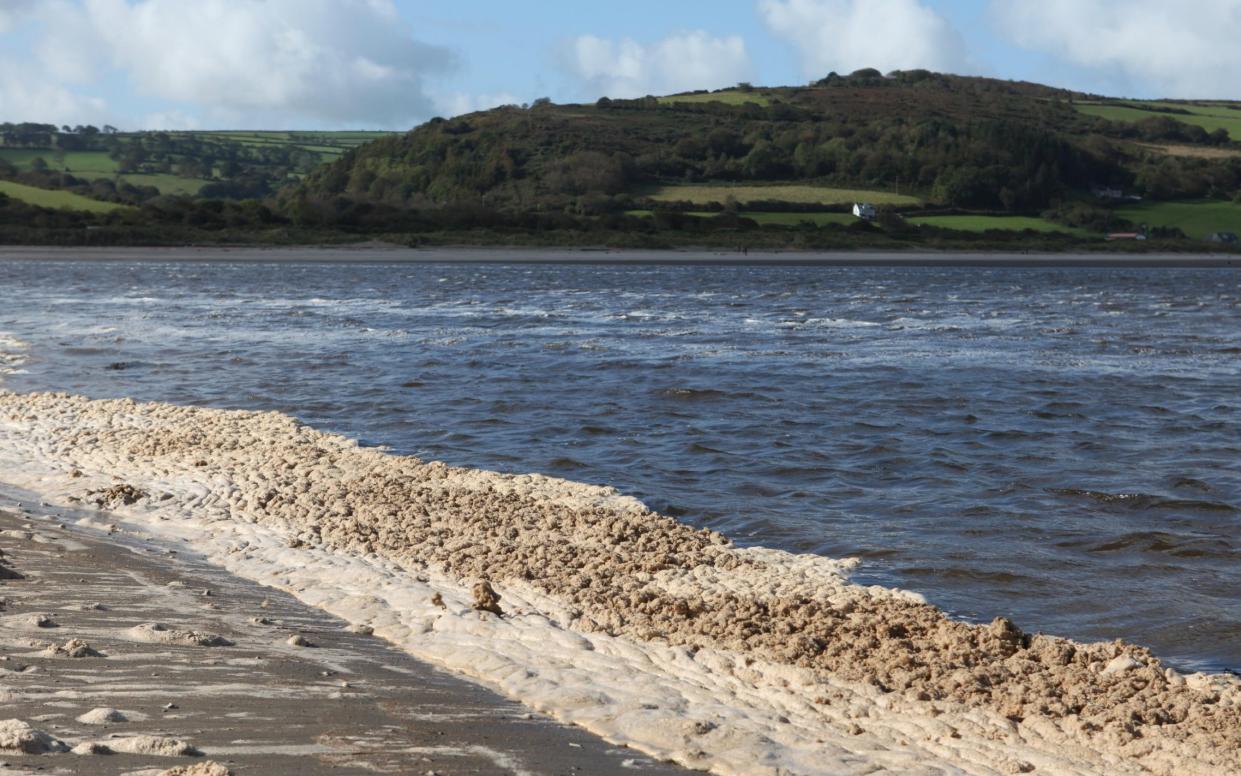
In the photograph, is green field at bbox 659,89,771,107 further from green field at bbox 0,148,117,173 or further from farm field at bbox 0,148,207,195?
green field at bbox 0,148,117,173

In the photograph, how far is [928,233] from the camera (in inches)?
3794

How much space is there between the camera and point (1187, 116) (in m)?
137

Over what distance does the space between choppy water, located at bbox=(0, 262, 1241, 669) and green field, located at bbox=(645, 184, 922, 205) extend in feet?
186

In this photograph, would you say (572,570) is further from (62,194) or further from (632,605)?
(62,194)

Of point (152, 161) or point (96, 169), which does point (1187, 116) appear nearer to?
point (152, 161)

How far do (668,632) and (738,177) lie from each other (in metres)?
105

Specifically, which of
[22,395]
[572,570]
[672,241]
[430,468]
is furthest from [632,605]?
[672,241]

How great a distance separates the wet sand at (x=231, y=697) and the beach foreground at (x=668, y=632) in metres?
0.41

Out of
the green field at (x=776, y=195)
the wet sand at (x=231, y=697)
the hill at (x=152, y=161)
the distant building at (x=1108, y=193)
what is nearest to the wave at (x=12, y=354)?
the wet sand at (x=231, y=697)

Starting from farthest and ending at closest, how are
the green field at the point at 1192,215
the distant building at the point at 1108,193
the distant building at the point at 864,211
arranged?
1. the distant building at the point at 1108,193
2. the green field at the point at 1192,215
3. the distant building at the point at 864,211

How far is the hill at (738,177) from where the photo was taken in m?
93.6

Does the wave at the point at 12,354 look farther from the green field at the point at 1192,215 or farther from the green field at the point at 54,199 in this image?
the green field at the point at 1192,215

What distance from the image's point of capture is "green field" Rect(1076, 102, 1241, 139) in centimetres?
12988

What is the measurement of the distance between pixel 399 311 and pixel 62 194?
6086cm
